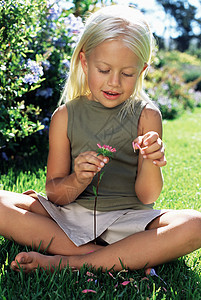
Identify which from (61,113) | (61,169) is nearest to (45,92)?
(61,113)

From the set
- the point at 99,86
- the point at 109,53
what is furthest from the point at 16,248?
the point at 109,53

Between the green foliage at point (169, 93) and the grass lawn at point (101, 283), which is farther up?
the grass lawn at point (101, 283)

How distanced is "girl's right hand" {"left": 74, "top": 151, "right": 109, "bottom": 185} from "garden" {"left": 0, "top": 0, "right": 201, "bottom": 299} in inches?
16.6

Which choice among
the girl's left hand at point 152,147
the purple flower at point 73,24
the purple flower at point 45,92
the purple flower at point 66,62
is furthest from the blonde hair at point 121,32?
the purple flower at point 73,24

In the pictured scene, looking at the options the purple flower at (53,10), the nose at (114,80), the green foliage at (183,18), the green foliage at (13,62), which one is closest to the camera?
the nose at (114,80)

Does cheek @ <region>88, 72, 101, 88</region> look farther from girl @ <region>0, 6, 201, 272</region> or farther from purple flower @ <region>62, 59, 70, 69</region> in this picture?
purple flower @ <region>62, 59, 70, 69</region>

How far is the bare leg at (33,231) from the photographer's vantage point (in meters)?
1.99

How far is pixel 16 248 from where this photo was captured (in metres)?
2.00

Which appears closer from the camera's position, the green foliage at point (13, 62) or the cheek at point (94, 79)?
the cheek at point (94, 79)

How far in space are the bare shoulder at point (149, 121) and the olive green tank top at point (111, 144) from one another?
1.1 inches

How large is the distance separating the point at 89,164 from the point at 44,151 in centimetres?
227

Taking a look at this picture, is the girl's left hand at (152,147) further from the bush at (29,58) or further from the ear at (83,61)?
the bush at (29,58)

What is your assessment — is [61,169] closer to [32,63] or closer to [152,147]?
[152,147]

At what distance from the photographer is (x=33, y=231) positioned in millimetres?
2004
